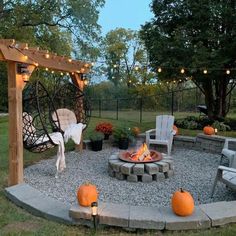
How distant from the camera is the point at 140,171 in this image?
4613 mm

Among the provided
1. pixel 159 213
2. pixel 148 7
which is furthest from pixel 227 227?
pixel 148 7

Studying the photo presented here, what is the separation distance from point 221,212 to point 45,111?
176 inches

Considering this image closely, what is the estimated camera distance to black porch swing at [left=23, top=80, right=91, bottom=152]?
15.6 feet

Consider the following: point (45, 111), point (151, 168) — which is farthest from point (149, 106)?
point (151, 168)

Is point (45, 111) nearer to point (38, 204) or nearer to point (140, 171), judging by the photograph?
point (140, 171)

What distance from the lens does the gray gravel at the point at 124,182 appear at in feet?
13.0

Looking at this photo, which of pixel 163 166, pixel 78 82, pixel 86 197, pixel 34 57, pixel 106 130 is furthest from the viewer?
pixel 106 130

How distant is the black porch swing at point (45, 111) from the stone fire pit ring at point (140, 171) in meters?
1.05

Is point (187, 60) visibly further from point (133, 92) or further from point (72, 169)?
point (133, 92)

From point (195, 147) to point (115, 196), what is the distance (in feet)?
11.5

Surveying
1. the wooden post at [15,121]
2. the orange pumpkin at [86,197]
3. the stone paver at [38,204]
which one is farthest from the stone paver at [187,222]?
the wooden post at [15,121]

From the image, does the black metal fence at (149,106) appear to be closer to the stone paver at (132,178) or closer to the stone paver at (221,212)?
the stone paver at (132,178)

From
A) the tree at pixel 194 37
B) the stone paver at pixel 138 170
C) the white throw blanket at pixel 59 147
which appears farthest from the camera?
the tree at pixel 194 37

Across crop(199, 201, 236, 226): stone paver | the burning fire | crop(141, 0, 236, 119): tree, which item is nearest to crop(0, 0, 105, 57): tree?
crop(141, 0, 236, 119): tree
